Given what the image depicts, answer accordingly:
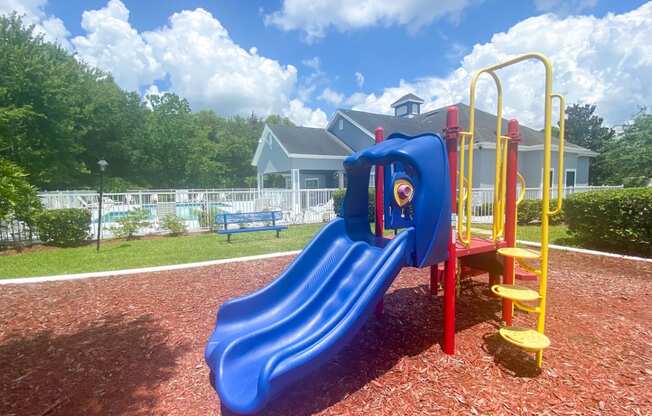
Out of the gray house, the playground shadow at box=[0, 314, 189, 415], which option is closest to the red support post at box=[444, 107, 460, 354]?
the playground shadow at box=[0, 314, 189, 415]

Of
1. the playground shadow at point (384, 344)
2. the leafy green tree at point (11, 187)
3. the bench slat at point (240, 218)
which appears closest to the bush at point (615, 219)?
the playground shadow at point (384, 344)

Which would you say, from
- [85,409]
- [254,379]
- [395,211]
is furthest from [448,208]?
[85,409]

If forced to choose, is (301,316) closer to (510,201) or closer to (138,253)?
(510,201)

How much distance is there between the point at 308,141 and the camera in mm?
21906

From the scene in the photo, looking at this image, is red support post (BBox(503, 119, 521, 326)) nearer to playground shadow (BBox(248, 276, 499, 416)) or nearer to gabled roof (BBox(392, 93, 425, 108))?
playground shadow (BBox(248, 276, 499, 416))

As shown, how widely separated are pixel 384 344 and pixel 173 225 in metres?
11.4

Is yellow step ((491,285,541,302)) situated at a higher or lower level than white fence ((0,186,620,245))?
lower

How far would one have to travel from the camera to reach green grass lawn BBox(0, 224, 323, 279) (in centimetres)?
737

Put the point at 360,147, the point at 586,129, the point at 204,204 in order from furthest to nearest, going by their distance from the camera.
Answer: the point at 586,129 < the point at 360,147 < the point at 204,204

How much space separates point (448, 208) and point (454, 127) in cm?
81

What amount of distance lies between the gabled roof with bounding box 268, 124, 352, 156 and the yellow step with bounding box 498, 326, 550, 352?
1697 cm

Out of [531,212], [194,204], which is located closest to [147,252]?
[194,204]

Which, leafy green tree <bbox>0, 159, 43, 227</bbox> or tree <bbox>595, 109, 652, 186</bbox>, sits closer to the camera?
leafy green tree <bbox>0, 159, 43, 227</bbox>

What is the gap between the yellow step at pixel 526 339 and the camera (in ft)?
9.06
